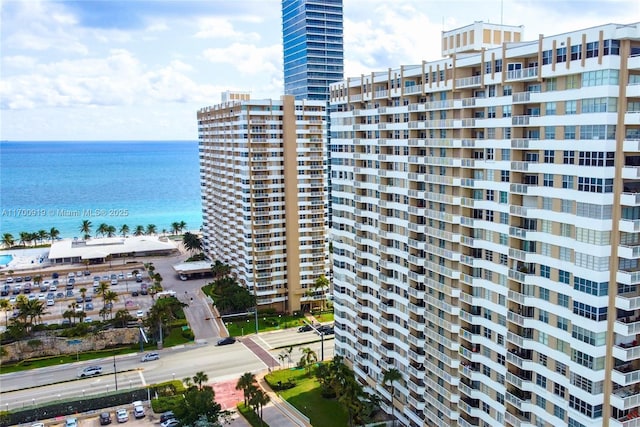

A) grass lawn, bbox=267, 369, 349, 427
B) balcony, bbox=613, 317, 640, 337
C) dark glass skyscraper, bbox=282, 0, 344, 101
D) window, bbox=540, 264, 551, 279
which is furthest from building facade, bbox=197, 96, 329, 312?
dark glass skyscraper, bbox=282, 0, 344, 101

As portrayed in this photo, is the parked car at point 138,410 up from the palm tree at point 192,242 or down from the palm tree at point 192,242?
down

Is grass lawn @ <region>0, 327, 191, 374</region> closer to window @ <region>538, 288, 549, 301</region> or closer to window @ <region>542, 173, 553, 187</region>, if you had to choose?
window @ <region>538, 288, 549, 301</region>

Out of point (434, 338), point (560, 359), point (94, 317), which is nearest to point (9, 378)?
point (94, 317)

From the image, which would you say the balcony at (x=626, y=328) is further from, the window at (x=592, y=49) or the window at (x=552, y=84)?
the window at (x=592, y=49)

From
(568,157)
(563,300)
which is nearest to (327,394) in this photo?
(563,300)

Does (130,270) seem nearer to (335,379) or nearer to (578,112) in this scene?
(335,379)

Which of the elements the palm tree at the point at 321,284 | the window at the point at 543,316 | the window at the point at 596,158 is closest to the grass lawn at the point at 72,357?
the palm tree at the point at 321,284

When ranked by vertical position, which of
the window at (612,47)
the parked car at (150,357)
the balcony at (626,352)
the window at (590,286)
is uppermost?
the window at (612,47)
